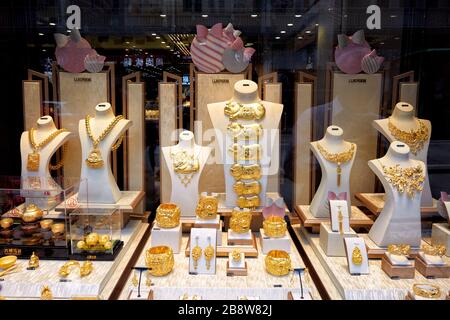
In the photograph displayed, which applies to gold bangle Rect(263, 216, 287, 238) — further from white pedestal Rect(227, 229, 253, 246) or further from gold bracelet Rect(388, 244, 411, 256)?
gold bracelet Rect(388, 244, 411, 256)

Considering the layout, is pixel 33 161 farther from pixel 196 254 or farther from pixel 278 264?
pixel 278 264

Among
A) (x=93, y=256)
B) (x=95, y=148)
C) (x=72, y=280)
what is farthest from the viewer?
(x=95, y=148)

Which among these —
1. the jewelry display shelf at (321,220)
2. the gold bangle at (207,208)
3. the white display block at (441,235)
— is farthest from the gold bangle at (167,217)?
the white display block at (441,235)

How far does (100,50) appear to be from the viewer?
2.41 metres

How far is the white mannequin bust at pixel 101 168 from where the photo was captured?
9.12 feet

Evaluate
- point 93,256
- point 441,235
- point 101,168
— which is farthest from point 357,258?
point 101,168

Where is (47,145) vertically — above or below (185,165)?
above

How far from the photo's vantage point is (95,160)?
277cm

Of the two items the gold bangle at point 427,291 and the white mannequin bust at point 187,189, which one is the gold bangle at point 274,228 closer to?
the white mannequin bust at point 187,189

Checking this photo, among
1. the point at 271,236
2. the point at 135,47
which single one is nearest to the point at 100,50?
the point at 135,47

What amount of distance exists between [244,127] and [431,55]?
4.06 ft

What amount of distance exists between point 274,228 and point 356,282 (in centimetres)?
57

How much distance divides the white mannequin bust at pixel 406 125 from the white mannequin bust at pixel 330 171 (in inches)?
8.6
